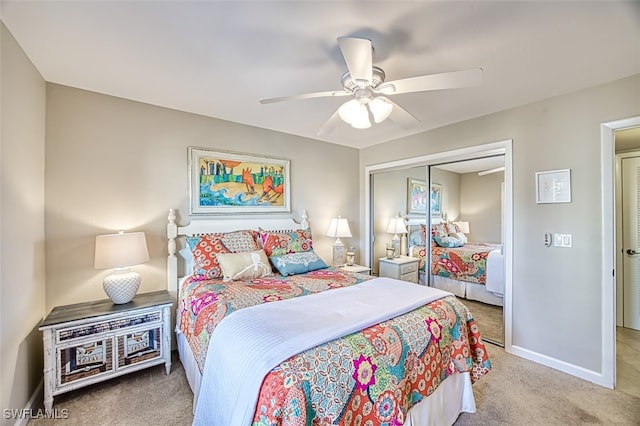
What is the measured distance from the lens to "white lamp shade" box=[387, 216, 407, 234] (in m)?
3.97

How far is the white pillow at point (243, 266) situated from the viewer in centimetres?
245

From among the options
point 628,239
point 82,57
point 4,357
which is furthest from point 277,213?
point 628,239

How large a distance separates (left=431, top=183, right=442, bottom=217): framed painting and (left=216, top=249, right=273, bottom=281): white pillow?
2174 mm

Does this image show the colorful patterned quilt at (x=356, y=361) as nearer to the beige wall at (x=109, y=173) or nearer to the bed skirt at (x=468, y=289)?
the beige wall at (x=109, y=173)

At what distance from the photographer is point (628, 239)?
3.25 meters

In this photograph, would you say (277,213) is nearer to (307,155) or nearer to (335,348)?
(307,155)

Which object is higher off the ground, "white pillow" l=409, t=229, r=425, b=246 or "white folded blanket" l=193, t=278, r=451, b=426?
"white pillow" l=409, t=229, r=425, b=246

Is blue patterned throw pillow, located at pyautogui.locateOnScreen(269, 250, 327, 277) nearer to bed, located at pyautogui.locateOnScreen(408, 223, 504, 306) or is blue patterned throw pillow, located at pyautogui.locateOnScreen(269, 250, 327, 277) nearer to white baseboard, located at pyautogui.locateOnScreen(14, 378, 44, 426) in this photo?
bed, located at pyautogui.locateOnScreen(408, 223, 504, 306)

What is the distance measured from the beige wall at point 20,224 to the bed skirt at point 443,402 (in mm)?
999

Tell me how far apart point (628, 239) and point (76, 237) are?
226 inches

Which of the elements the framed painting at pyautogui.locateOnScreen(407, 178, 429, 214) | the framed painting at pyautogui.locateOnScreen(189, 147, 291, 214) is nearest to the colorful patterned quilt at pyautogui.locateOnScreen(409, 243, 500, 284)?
the framed painting at pyautogui.locateOnScreen(407, 178, 429, 214)

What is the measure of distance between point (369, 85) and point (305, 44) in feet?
1.56

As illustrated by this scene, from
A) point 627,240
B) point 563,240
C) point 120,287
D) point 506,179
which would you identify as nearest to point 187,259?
point 120,287

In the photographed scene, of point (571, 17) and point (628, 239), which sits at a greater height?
point (571, 17)
